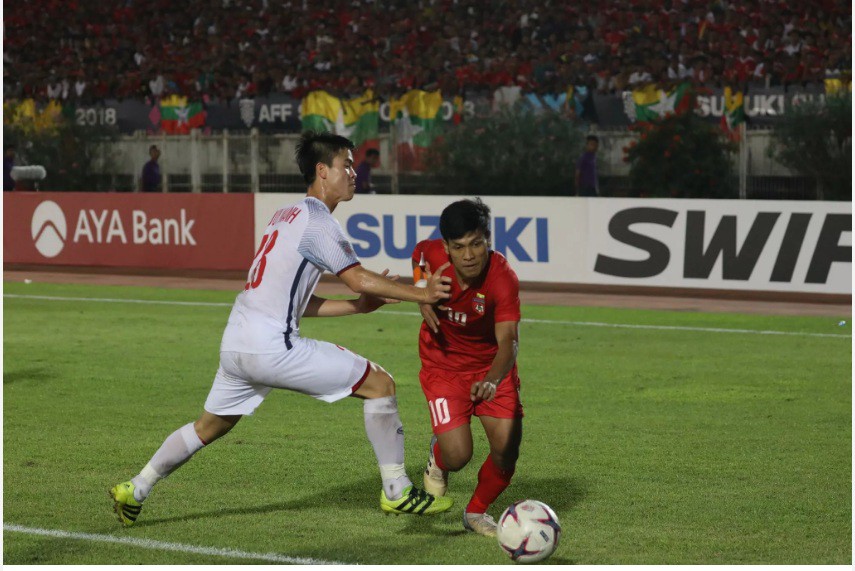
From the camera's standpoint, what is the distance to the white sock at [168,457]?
20.9 ft

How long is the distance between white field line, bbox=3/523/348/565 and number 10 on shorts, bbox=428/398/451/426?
1.00 metres

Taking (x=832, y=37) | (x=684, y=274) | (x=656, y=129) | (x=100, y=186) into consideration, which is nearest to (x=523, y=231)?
(x=684, y=274)

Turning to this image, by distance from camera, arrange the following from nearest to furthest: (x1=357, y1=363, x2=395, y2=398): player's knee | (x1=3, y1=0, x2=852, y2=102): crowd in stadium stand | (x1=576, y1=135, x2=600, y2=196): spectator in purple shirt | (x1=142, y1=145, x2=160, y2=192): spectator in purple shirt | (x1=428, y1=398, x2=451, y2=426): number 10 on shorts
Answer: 1. (x1=357, y1=363, x2=395, y2=398): player's knee
2. (x1=428, y1=398, x2=451, y2=426): number 10 on shorts
3. (x1=576, y1=135, x2=600, y2=196): spectator in purple shirt
4. (x1=3, y1=0, x2=852, y2=102): crowd in stadium stand
5. (x1=142, y1=145, x2=160, y2=192): spectator in purple shirt

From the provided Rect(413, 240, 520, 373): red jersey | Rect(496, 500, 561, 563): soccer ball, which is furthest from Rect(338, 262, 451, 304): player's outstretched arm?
Rect(496, 500, 561, 563): soccer ball

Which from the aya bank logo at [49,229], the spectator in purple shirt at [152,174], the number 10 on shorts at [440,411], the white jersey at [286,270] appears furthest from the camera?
the spectator in purple shirt at [152,174]

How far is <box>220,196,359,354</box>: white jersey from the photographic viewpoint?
20.0ft

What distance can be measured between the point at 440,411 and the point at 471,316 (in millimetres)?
526

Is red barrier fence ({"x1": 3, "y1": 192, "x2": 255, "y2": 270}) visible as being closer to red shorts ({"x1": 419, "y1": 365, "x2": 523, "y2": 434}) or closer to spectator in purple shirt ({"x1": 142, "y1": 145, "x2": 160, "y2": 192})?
spectator in purple shirt ({"x1": 142, "y1": 145, "x2": 160, "y2": 192})

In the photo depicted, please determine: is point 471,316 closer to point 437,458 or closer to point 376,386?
point 376,386

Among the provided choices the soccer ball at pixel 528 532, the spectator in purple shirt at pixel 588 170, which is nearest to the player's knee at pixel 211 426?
the soccer ball at pixel 528 532

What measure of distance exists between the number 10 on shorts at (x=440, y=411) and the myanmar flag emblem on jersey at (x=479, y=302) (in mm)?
517

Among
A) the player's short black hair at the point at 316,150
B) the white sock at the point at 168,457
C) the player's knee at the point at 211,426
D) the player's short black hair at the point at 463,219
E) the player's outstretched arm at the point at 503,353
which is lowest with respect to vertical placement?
the white sock at the point at 168,457

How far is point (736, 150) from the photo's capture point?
70.6ft

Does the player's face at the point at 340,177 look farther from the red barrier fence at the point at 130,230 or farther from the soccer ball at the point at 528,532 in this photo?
the red barrier fence at the point at 130,230
